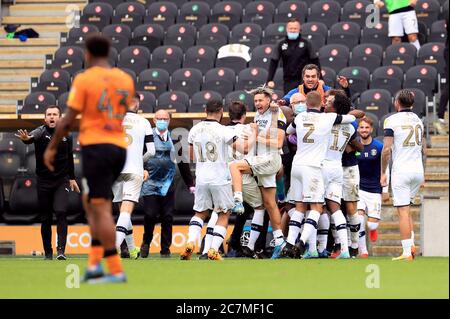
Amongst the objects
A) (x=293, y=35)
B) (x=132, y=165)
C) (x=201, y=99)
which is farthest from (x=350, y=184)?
(x=201, y=99)

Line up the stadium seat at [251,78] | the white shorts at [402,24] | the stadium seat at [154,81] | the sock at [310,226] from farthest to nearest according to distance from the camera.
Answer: the stadium seat at [154,81] → the white shorts at [402,24] → the stadium seat at [251,78] → the sock at [310,226]

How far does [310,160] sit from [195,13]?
10.2 meters

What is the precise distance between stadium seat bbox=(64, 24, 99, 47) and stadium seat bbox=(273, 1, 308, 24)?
385 cm

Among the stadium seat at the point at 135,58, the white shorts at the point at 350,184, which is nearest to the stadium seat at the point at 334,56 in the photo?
the stadium seat at the point at 135,58

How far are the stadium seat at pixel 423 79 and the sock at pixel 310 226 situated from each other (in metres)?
6.22

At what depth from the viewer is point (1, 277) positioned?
35.5 ft

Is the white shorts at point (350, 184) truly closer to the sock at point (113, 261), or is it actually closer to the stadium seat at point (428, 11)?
the sock at point (113, 261)

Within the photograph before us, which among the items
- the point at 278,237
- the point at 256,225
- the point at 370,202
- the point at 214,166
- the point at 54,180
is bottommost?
the point at 278,237

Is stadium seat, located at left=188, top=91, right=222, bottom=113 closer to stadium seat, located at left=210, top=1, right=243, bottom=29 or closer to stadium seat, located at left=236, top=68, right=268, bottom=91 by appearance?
stadium seat, located at left=236, top=68, right=268, bottom=91

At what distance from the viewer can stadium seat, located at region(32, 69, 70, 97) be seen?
2198cm

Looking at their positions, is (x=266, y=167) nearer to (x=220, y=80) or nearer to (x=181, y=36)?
(x=220, y=80)

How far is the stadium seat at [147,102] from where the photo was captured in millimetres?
20703

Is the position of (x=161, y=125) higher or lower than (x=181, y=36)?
lower

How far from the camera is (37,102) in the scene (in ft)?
70.1
